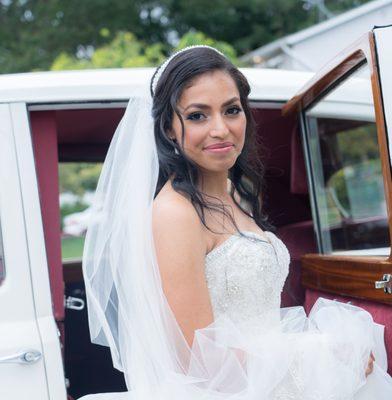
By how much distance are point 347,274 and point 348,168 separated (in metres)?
1.45

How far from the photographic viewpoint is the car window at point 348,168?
108 inches

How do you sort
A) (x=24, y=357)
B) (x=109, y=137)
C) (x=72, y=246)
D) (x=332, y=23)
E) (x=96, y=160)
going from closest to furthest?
1. (x=24, y=357)
2. (x=109, y=137)
3. (x=96, y=160)
4. (x=72, y=246)
5. (x=332, y=23)

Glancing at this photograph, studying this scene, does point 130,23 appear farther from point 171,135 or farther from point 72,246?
point 171,135

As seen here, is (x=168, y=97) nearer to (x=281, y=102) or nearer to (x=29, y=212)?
(x=29, y=212)

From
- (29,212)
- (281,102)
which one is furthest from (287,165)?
(29,212)

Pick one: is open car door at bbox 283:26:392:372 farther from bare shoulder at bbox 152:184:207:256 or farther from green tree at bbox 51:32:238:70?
green tree at bbox 51:32:238:70

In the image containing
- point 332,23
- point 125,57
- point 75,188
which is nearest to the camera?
point 332,23

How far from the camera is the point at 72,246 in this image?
533cm

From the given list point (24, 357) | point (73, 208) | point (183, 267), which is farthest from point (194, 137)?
point (73, 208)

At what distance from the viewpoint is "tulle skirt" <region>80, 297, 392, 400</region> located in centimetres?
193

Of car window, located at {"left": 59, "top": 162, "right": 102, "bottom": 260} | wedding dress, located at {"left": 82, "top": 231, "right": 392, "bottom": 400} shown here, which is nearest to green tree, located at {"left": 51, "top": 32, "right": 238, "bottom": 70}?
car window, located at {"left": 59, "top": 162, "right": 102, "bottom": 260}

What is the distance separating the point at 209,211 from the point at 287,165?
1.44 m

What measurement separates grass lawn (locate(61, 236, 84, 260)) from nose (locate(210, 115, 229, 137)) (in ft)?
9.22

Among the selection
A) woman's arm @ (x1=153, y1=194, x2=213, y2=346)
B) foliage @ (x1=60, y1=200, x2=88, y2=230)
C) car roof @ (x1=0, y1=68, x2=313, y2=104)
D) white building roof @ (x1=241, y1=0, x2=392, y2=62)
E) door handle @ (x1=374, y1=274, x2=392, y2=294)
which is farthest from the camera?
foliage @ (x1=60, y1=200, x2=88, y2=230)
